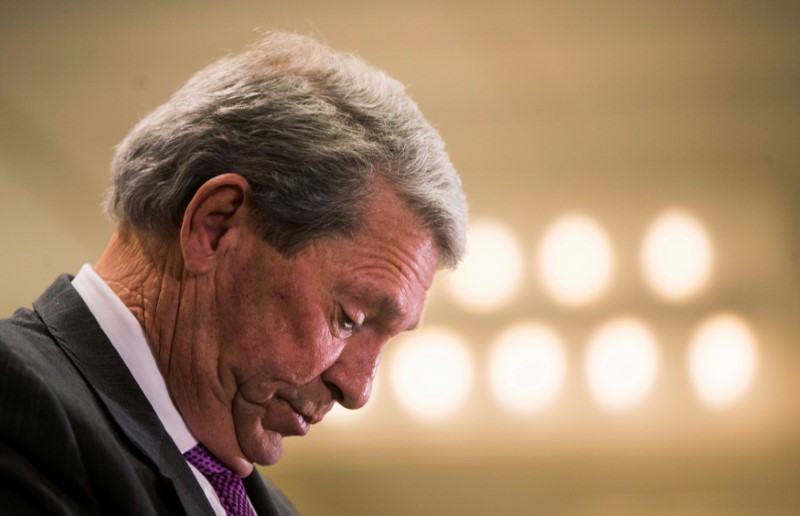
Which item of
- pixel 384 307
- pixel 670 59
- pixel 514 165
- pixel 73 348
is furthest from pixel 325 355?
pixel 670 59

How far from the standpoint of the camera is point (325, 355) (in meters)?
1.20

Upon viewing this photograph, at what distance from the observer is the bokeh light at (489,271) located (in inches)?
108

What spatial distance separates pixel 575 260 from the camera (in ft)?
9.02

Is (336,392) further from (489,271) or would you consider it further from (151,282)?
(489,271)

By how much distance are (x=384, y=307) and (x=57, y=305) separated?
403mm

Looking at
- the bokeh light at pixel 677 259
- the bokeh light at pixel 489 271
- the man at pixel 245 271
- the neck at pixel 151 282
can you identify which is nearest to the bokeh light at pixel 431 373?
the bokeh light at pixel 489 271

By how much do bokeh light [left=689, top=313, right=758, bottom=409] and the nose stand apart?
171 cm

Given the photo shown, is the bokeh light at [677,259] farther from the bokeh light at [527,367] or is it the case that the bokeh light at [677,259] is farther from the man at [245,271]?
the man at [245,271]

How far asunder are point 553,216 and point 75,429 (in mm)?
1948

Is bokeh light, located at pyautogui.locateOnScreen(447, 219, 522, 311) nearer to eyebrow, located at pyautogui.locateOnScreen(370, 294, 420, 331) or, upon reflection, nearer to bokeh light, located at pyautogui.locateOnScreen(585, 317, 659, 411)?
bokeh light, located at pyautogui.locateOnScreen(585, 317, 659, 411)

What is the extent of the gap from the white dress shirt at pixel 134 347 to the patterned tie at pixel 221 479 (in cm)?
1

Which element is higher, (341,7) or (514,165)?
(341,7)

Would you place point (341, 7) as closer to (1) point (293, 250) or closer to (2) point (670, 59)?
Answer: (2) point (670, 59)

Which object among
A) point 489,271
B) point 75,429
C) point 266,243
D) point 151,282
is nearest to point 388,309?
point 266,243
